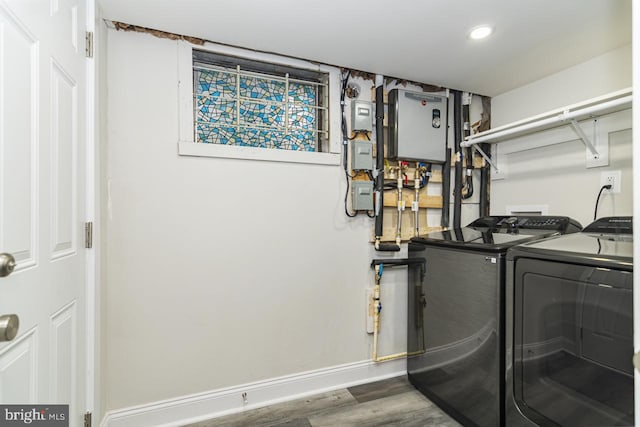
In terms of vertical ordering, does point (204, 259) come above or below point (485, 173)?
below

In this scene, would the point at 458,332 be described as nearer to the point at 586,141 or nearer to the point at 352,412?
the point at 352,412

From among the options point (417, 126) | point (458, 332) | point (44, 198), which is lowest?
point (458, 332)

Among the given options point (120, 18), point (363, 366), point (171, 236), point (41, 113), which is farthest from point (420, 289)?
point (120, 18)

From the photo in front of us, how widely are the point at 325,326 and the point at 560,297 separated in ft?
4.45

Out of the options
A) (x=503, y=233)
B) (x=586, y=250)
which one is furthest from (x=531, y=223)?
(x=586, y=250)

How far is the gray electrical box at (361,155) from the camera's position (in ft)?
Result: 7.05

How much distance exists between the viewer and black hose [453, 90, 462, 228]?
2512 mm

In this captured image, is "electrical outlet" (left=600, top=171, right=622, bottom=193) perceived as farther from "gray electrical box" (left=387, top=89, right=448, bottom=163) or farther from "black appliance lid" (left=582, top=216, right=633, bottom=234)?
"gray electrical box" (left=387, top=89, right=448, bottom=163)

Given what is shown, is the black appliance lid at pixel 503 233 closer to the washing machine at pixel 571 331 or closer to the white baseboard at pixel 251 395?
the washing machine at pixel 571 331

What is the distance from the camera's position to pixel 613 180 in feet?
6.08

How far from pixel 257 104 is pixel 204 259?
1.06 metres

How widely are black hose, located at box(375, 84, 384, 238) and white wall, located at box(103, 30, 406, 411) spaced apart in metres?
0.14

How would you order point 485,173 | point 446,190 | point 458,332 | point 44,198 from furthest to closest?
point 485,173 < point 446,190 < point 458,332 < point 44,198

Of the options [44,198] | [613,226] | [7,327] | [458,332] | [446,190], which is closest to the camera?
[7,327]
